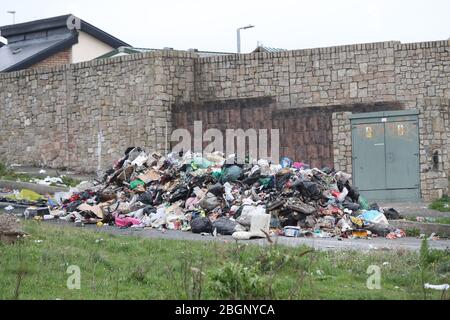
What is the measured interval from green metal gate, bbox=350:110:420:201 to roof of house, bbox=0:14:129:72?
17104mm

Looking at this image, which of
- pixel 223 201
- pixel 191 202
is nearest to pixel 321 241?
pixel 223 201

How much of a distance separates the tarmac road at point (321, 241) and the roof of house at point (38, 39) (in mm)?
20386

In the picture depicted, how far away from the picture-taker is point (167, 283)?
9320 mm

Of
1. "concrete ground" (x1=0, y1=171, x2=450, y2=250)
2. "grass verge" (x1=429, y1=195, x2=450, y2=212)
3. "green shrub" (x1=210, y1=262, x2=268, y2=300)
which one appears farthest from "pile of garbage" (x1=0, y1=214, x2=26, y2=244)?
"grass verge" (x1=429, y1=195, x2=450, y2=212)

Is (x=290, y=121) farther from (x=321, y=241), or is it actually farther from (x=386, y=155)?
(x=321, y=241)

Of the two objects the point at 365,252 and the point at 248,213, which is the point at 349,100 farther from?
the point at 365,252

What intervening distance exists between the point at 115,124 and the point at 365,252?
47.0 feet

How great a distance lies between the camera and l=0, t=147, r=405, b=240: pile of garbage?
1543 cm

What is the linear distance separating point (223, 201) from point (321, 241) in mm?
3114

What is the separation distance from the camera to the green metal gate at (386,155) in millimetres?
21500

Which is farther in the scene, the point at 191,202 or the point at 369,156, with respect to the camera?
the point at 369,156

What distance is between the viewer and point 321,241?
46.1 feet

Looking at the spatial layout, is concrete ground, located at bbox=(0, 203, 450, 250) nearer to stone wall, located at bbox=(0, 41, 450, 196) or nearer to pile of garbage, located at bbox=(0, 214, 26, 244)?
pile of garbage, located at bbox=(0, 214, 26, 244)
